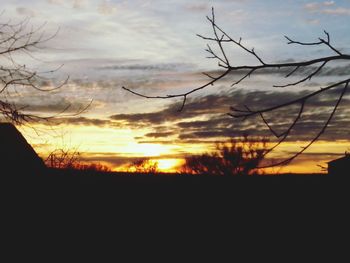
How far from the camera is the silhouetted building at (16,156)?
14359 mm

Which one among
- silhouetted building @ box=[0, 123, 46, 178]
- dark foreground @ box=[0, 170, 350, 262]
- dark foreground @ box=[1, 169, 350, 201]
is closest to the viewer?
dark foreground @ box=[0, 170, 350, 262]

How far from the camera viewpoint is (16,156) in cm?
1536

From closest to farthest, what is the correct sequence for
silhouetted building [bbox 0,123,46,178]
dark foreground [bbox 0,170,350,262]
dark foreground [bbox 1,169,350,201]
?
1. dark foreground [bbox 0,170,350,262]
2. silhouetted building [bbox 0,123,46,178]
3. dark foreground [bbox 1,169,350,201]

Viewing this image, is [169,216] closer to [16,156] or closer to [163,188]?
[163,188]

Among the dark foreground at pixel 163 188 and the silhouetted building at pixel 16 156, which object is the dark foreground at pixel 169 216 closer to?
the dark foreground at pixel 163 188

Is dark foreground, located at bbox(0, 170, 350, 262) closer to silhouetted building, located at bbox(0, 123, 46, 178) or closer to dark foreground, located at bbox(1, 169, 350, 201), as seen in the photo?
dark foreground, located at bbox(1, 169, 350, 201)

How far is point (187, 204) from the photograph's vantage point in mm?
15250

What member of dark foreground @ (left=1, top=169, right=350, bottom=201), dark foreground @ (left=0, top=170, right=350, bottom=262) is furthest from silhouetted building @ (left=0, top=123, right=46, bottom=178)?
dark foreground @ (left=0, top=170, right=350, bottom=262)

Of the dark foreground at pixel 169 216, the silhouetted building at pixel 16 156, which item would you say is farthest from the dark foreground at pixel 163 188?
the silhouetted building at pixel 16 156

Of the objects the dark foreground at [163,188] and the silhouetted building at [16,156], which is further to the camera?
the dark foreground at [163,188]

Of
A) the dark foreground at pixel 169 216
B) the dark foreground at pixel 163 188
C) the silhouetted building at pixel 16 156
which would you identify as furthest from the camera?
the dark foreground at pixel 163 188

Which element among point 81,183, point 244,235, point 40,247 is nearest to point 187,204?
point 244,235

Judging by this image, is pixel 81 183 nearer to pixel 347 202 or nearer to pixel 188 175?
pixel 188 175

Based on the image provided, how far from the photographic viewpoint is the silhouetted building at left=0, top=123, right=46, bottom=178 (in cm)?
1436
